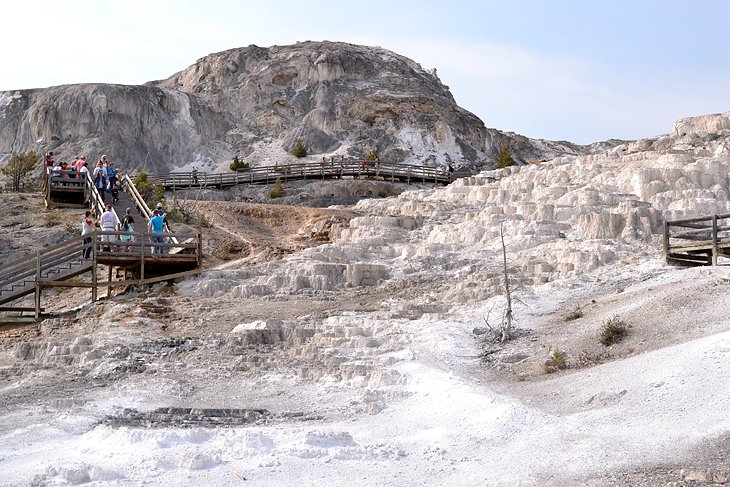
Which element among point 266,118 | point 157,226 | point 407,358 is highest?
point 266,118

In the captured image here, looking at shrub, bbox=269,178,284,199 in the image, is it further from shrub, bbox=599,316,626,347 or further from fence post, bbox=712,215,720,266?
shrub, bbox=599,316,626,347

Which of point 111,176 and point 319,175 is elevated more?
point 319,175

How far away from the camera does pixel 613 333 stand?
1559 cm

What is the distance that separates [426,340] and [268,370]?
10.1ft

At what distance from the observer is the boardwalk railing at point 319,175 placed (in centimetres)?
4422

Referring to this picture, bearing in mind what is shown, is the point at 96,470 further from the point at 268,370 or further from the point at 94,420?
the point at 268,370

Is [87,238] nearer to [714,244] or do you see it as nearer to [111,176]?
[111,176]

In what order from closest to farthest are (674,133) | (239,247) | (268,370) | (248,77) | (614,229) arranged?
1. (268,370)
2. (614,229)
3. (239,247)
4. (674,133)
5. (248,77)

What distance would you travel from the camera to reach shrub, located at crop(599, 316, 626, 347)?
50.9 feet

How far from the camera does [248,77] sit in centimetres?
6206

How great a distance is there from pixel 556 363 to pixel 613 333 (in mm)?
1303

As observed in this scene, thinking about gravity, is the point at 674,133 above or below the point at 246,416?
above

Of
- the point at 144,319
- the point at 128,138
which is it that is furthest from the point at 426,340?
the point at 128,138

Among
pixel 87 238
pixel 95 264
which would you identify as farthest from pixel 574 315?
pixel 87 238
